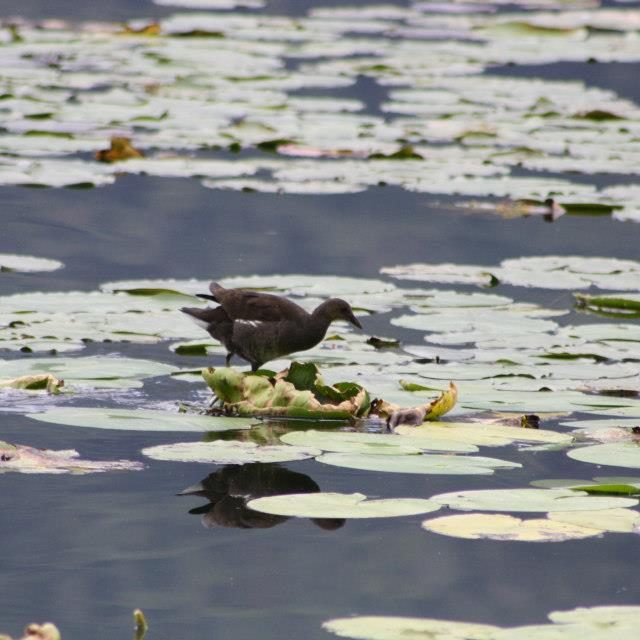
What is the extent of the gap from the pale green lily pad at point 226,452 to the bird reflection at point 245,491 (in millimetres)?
25

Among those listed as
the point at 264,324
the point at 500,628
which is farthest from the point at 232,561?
the point at 264,324

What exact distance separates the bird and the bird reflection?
121cm

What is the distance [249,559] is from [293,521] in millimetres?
320

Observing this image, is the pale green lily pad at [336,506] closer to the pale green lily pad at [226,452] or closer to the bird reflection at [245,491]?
the bird reflection at [245,491]

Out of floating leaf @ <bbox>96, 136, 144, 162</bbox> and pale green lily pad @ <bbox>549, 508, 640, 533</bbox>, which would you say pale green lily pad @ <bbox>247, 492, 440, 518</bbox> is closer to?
pale green lily pad @ <bbox>549, 508, 640, 533</bbox>

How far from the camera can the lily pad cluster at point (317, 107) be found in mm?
9805

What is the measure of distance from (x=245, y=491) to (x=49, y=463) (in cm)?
56

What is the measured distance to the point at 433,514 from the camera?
4066 mm

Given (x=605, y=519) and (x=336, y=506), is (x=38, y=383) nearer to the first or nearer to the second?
(x=336, y=506)

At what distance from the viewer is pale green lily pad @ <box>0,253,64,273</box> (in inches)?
281

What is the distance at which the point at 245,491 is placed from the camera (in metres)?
4.27

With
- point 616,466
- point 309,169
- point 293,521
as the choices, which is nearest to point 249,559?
point 293,521

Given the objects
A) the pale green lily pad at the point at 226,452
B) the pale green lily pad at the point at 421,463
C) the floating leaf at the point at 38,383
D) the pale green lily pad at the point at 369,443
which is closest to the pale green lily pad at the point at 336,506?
the pale green lily pad at the point at 421,463

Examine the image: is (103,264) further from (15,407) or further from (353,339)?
(15,407)
